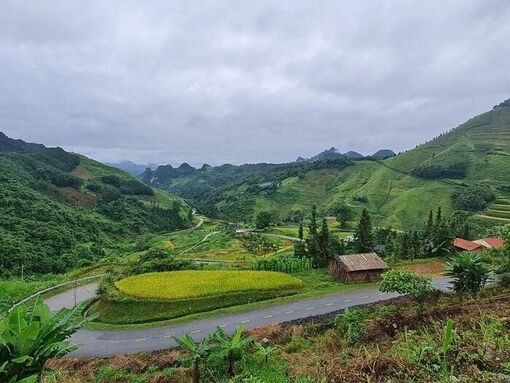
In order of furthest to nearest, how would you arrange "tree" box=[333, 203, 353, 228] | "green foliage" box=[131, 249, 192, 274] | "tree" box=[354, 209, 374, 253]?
"tree" box=[333, 203, 353, 228] < "tree" box=[354, 209, 374, 253] < "green foliage" box=[131, 249, 192, 274]

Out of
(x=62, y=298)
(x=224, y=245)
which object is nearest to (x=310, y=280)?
(x=62, y=298)

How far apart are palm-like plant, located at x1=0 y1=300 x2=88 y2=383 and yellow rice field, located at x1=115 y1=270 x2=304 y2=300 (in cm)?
2663

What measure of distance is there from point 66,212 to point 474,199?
118m

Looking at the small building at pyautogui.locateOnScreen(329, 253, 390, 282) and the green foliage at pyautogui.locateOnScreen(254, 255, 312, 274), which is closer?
the small building at pyautogui.locateOnScreen(329, 253, 390, 282)

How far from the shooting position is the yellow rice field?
3353 cm

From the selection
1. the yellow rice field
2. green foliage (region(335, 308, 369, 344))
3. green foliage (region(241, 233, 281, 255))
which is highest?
green foliage (region(335, 308, 369, 344))

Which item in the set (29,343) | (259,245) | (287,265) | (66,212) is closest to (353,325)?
(29,343)

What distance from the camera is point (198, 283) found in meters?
35.7

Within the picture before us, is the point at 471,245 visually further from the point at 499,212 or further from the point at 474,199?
the point at 474,199

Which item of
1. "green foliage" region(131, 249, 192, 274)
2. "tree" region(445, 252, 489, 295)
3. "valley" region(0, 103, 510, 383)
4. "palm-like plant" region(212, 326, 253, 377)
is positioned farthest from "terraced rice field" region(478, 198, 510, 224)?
"palm-like plant" region(212, 326, 253, 377)

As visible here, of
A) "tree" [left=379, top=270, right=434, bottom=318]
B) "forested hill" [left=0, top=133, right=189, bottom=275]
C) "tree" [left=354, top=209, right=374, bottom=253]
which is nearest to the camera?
"tree" [left=379, top=270, right=434, bottom=318]

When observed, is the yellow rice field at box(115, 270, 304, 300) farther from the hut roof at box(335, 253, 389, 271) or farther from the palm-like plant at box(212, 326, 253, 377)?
the palm-like plant at box(212, 326, 253, 377)

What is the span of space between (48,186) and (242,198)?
85.4 m

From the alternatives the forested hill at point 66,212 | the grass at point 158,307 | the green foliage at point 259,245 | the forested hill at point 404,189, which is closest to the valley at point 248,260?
the grass at point 158,307
